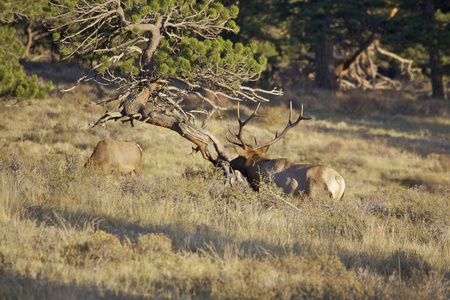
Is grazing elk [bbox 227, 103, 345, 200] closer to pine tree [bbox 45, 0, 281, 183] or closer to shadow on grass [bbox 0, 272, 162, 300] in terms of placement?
pine tree [bbox 45, 0, 281, 183]

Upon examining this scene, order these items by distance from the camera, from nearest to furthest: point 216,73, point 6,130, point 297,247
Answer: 1. point 297,247
2. point 216,73
3. point 6,130

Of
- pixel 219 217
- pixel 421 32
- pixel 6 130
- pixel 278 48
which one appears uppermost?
pixel 421 32

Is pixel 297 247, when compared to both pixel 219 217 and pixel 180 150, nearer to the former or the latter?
pixel 219 217

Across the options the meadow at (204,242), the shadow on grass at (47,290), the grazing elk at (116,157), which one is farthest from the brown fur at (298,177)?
the shadow on grass at (47,290)

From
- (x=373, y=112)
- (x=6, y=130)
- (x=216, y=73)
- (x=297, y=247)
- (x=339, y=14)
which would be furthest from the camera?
(x=339, y=14)

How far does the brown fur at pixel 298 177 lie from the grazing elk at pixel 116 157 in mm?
2727

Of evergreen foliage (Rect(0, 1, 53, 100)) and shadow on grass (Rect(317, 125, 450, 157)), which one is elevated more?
evergreen foliage (Rect(0, 1, 53, 100))

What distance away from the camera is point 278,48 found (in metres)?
23.9

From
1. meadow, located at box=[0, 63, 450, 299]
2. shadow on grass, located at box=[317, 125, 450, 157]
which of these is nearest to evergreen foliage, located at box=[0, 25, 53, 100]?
meadow, located at box=[0, 63, 450, 299]

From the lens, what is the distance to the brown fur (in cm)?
740

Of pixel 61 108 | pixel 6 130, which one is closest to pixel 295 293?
pixel 6 130

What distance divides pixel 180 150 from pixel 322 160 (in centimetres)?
495

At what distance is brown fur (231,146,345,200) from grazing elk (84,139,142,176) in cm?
273

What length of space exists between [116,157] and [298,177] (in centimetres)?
411
